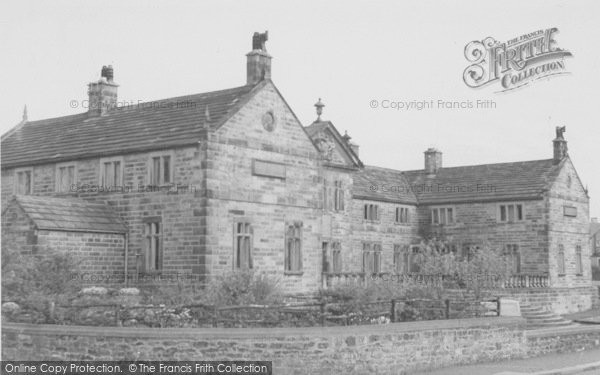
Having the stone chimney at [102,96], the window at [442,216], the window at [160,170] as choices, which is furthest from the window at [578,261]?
the window at [160,170]

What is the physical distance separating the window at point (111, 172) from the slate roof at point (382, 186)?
19.1 metres

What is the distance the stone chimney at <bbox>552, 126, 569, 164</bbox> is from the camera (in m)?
49.6

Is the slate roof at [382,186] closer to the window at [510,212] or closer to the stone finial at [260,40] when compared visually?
the window at [510,212]

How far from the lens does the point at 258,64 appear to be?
3094cm

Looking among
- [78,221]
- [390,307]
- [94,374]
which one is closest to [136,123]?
[78,221]

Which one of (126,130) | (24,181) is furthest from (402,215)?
(24,181)

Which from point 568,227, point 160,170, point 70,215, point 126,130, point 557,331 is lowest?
point 557,331

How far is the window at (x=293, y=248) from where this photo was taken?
31.4 meters

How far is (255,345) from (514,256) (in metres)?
33.0

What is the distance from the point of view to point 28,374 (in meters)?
18.3

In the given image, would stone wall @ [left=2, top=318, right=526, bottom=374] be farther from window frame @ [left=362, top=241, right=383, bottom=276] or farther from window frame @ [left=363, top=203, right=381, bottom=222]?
window frame @ [left=363, top=203, right=381, bottom=222]

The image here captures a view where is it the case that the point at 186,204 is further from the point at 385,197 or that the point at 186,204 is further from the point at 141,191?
the point at 385,197

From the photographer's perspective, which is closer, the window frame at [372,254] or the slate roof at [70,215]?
the slate roof at [70,215]

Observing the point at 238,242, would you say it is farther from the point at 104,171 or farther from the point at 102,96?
the point at 102,96
